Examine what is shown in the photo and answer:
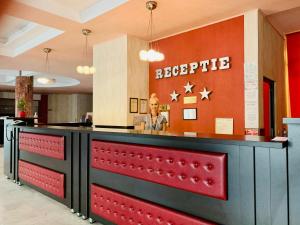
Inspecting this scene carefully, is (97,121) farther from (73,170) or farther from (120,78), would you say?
(73,170)

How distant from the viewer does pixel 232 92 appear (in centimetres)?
489

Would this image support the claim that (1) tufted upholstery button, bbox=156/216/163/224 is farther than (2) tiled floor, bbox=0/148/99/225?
No

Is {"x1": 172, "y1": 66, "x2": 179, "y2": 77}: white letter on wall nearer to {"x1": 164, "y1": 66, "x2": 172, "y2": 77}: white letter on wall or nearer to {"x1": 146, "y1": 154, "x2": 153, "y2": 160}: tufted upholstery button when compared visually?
{"x1": 164, "y1": 66, "x2": 172, "y2": 77}: white letter on wall

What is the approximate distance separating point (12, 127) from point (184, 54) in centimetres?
402

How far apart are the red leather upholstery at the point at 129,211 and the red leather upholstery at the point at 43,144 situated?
3.11ft

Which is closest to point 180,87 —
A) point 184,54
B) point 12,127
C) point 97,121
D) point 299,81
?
point 184,54

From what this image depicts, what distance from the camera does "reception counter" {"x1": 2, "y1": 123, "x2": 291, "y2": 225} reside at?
5.84 ft

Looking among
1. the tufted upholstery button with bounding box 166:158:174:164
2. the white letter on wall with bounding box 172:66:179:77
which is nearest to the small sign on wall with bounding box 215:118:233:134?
the white letter on wall with bounding box 172:66:179:77

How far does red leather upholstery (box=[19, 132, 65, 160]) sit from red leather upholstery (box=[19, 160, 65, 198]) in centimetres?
26

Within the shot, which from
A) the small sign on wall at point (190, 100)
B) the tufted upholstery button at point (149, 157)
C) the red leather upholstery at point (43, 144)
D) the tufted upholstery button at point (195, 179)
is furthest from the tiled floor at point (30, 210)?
the small sign on wall at point (190, 100)

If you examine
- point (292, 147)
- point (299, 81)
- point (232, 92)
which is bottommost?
point (292, 147)

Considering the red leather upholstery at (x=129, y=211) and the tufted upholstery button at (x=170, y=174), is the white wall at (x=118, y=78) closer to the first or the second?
the red leather upholstery at (x=129, y=211)

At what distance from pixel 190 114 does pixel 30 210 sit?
3.52 metres

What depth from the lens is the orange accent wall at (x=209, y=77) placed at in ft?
15.9
